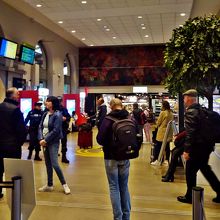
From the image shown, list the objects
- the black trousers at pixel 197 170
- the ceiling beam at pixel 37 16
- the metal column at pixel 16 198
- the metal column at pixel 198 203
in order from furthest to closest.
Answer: the ceiling beam at pixel 37 16 → the black trousers at pixel 197 170 → the metal column at pixel 198 203 → the metal column at pixel 16 198

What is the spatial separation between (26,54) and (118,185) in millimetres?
8383

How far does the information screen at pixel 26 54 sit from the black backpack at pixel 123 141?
7.94 metres

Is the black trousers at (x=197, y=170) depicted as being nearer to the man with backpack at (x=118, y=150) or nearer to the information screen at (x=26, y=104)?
the man with backpack at (x=118, y=150)

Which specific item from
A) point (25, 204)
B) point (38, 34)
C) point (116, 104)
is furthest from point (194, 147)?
point (38, 34)

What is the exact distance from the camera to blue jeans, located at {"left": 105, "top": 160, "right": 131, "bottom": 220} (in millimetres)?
2932

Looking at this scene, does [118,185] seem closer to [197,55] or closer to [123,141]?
[123,141]

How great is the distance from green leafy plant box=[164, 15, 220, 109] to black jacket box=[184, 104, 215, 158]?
771 mm

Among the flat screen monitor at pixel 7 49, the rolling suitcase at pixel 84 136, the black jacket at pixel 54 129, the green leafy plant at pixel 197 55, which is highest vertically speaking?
the flat screen monitor at pixel 7 49

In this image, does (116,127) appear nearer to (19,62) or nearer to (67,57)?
(19,62)

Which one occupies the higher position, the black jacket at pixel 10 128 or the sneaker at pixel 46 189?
the black jacket at pixel 10 128

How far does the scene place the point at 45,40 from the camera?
13.7 meters

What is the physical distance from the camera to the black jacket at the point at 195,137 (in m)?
3.67

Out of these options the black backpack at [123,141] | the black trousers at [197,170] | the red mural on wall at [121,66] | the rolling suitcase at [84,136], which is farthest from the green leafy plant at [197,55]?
the red mural on wall at [121,66]

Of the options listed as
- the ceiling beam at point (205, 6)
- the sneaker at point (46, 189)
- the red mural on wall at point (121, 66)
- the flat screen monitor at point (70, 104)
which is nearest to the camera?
the sneaker at point (46, 189)
